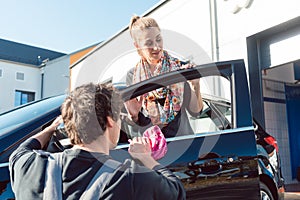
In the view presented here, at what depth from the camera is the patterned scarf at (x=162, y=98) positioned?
211 cm

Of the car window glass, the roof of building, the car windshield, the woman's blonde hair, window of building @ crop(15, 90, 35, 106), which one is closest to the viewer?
the car windshield

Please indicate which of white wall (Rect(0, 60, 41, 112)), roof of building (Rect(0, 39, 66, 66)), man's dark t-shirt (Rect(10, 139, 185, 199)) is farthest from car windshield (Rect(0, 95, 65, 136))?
roof of building (Rect(0, 39, 66, 66))

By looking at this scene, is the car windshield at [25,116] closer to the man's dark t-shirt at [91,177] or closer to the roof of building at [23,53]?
the man's dark t-shirt at [91,177]

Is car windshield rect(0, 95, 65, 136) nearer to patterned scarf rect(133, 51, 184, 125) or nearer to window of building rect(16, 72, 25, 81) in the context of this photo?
patterned scarf rect(133, 51, 184, 125)

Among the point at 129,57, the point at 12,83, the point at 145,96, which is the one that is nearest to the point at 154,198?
the point at 145,96

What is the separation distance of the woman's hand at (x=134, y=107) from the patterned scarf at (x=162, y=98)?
0.05 metres

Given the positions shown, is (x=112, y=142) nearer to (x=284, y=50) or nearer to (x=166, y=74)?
(x=166, y=74)

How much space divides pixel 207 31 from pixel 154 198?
5.37m

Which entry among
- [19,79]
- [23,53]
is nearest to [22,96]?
[19,79]

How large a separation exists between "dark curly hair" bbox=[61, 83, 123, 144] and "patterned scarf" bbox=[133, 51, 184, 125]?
948 millimetres

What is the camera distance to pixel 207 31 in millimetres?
6059

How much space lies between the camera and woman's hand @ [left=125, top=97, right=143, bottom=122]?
2021 mm

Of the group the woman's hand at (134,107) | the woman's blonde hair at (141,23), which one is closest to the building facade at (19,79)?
the woman's blonde hair at (141,23)

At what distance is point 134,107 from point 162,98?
192 mm
